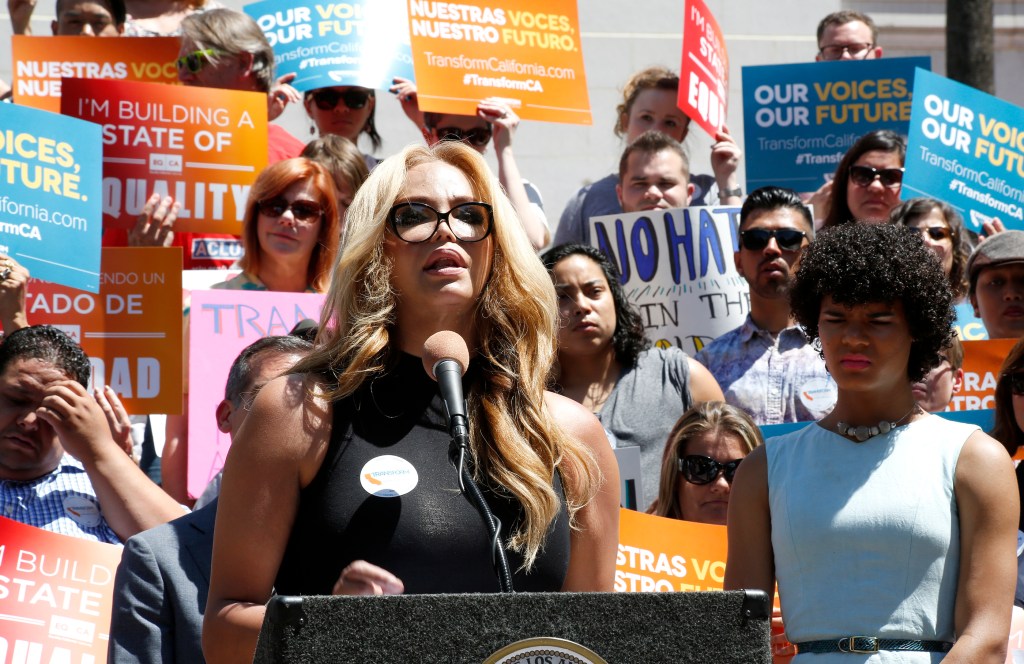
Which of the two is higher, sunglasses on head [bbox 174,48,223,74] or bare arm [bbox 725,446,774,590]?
sunglasses on head [bbox 174,48,223,74]

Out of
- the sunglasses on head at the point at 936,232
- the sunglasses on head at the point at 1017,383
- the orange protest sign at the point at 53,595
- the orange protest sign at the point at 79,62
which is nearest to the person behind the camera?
the orange protest sign at the point at 53,595

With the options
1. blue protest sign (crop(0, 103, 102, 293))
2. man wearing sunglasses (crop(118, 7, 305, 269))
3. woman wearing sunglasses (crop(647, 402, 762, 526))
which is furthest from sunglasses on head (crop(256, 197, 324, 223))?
woman wearing sunglasses (crop(647, 402, 762, 526))

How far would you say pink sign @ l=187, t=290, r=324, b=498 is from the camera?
507cm

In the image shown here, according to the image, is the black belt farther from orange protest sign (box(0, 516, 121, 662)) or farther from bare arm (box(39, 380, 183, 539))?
bare arm (box(39, 380, 183, 539))

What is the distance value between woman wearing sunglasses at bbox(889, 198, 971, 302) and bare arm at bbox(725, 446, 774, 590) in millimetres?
3012

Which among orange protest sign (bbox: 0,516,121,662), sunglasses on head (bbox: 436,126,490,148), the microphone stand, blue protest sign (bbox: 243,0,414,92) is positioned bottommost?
orange protest sign (bbox: 0,516,121,662)

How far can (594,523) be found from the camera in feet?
8.53

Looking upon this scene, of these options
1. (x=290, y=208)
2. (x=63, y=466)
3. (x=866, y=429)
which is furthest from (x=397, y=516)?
(x=290, y=208)

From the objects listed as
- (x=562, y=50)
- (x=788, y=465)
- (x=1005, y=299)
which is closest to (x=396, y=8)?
(x=562, y=50)

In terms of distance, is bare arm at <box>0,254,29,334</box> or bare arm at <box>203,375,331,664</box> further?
bare arm at <box>0,254,29,334</box>

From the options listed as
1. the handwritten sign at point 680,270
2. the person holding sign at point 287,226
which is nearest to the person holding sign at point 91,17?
the person holding sign at point 287,226

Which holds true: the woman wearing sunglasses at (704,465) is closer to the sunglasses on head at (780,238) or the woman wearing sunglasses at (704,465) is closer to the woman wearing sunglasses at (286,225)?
the sunglasses on head at (780,238)

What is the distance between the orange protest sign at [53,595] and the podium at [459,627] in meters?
2.43

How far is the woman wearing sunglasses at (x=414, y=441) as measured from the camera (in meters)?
2.37
